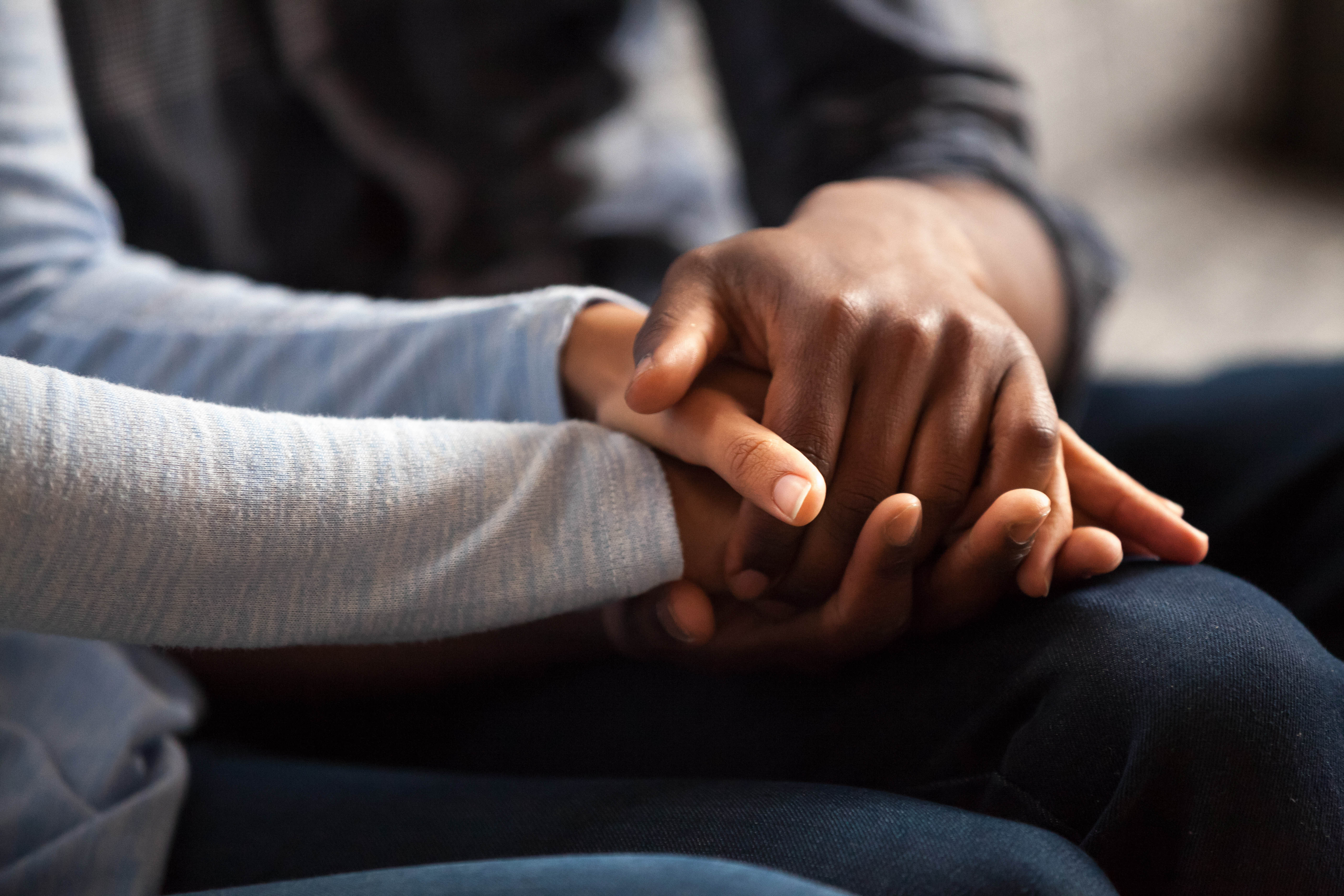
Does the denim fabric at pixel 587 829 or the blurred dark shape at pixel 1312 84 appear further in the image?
the blurred dark shape at pixel 1312 84

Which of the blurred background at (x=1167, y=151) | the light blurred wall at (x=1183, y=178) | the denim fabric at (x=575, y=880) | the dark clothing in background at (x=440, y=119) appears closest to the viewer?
the denim fabric at (x=575, y=880)

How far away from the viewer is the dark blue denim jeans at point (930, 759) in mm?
299

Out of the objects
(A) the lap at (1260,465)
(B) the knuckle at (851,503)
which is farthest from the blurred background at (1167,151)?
(B) the knuckle at (851,503)

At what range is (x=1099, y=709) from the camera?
1.04 feet

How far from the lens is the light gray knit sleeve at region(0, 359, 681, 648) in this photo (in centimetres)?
30

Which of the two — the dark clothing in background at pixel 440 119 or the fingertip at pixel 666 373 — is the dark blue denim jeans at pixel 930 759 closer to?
the fingertip at pixel 666 373

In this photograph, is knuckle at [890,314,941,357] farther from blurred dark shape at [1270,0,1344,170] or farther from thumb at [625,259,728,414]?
blurred dark shape at [1270,0,1344,170]

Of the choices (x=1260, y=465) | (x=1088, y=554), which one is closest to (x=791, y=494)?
(x=1088, y=554)

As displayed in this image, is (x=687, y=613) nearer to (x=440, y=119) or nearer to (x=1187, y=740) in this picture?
(x=1187, y=740)

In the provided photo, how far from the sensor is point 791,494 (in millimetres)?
309

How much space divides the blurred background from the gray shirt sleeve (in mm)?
298

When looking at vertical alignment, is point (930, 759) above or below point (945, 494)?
below

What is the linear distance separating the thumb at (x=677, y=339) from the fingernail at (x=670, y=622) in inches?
3.1

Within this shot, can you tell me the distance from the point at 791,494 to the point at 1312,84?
126 cm
